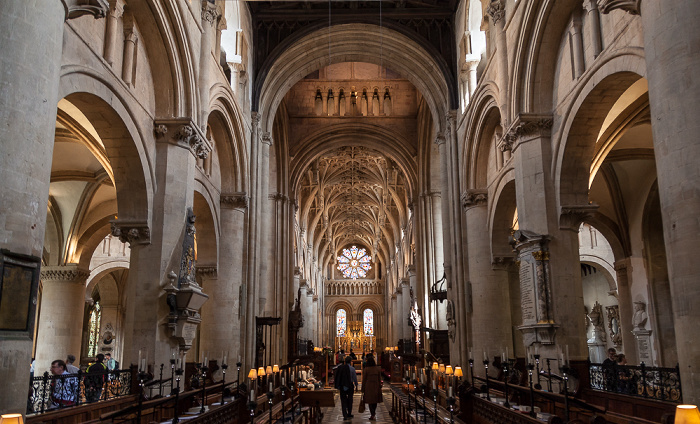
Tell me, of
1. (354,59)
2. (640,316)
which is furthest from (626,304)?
(354,59)

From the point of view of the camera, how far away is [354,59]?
21.7m

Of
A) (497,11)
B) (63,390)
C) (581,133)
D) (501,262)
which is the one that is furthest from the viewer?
(501,262)

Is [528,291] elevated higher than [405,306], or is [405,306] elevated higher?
[405,306]

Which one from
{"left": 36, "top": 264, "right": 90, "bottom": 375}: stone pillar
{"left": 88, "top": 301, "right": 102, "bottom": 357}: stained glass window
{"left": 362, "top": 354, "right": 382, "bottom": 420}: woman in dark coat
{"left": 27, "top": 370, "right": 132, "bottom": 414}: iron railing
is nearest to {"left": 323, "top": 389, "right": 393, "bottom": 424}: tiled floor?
{"left": 362, "top": 354, "right": 382, "bottom": 420}: woman in dark coat

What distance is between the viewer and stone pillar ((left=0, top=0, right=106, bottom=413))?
608 cm

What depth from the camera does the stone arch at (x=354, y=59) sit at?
20078 millimetres

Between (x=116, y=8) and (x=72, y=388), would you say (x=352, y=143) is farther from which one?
(x=72, y=388)

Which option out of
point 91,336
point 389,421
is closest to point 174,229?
point 389,421

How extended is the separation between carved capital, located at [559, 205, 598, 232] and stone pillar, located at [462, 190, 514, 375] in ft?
16.8

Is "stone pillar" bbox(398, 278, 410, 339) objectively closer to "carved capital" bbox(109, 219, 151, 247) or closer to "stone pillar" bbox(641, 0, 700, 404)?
"carved capital" bbox(109, 219, 151, 247)

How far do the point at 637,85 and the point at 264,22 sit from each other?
12.6m

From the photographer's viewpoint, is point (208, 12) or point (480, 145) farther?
point (480, 145)

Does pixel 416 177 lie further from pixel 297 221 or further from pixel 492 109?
pixel 492 109

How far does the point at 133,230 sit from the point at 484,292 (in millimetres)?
9359
